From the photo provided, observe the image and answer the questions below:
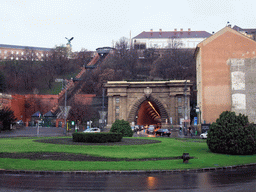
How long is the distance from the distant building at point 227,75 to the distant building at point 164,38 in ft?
294

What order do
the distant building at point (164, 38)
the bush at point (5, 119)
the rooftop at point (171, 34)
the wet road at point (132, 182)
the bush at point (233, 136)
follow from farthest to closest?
the rooftop at point (171, 34) < the distant building at point (164, 38) < the bush at point (5, 119) < the bush at point (233, 136) < the wet road at point (132, 182)

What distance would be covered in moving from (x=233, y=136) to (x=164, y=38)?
446 ft

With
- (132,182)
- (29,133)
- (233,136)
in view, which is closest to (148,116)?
(29,133)

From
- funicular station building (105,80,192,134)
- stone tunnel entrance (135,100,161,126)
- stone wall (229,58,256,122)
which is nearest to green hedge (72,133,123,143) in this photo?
stone wall (229,58,256,122)

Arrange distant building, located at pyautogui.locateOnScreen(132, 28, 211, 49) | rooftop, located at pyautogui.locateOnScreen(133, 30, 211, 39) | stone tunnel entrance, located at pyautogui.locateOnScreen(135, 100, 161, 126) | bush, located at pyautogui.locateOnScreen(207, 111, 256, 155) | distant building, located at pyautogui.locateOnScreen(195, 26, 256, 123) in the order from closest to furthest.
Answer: bush, located at pyautogui.locateOnScreen(207, 111, 256, 155)
distant building, located at pyautogui.locateOnScreen(195, 26, 256, 123)
stone tunnel entrance, located at pyautogui.locateOnScreen(135, 100, 161, 126)
distant building, located at pyautogui.locateOnScreen(132, 28, 211, 49)
rooftop, located at pyautogui.locateOnScreen(133, 30, 211, 39)

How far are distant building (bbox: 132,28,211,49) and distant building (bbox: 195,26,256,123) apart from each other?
8973 cm

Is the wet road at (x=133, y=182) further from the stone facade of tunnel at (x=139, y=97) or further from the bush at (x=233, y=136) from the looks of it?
the stone facade of tunnel at (x=139, y=97)

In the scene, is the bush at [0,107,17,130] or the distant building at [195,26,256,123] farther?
the bush at [0,107,17,130]

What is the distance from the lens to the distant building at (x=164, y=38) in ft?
493

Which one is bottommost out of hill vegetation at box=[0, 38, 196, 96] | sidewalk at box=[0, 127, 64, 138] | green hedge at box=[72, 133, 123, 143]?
sidewalk at box=[0, 127, 64, 138]

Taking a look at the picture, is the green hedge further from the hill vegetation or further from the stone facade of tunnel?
the hill vegetation

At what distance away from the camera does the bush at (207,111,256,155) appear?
22.6 metres

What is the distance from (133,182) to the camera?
1280 centimetres

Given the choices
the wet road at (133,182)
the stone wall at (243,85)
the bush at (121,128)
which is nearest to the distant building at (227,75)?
the stone wall at (243,85)
